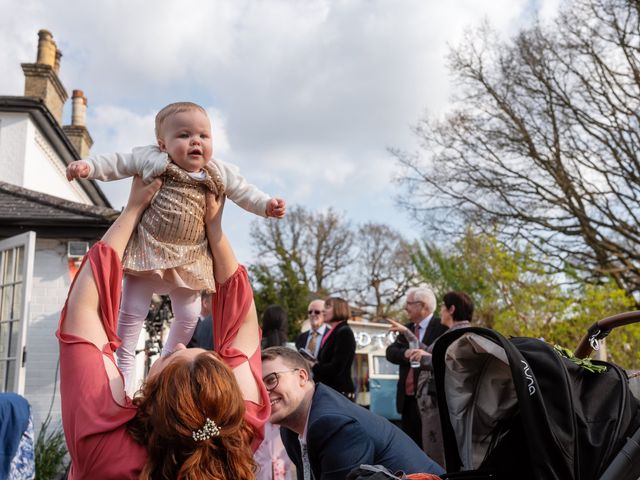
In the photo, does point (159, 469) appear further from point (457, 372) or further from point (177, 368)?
point (457, 372)

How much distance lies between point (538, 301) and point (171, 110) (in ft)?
42.1

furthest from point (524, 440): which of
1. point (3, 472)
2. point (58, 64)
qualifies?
point (58, 64)

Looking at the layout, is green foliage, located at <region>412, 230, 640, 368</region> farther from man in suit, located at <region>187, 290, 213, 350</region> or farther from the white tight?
the white tight

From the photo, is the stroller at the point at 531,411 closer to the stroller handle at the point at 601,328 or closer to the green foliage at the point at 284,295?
the stroller handle at the point at 601,328

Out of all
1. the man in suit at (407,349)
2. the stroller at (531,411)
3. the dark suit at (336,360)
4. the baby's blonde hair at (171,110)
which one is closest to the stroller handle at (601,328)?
the stroller at (531,411)

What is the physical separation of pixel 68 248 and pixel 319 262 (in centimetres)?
2752

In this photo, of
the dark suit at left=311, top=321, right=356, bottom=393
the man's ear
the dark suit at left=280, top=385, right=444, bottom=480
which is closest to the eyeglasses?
the man's ear

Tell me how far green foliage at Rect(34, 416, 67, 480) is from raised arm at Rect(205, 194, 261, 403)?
5764 millimetres

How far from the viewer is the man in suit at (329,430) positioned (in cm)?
285

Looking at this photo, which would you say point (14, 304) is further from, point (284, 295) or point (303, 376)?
point (284, 295)

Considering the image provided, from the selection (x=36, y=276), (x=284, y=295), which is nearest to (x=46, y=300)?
(x=36, y=276)

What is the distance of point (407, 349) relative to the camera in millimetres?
5926

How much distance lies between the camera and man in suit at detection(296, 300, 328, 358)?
23.0ft

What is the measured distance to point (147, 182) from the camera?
7.85 feet
